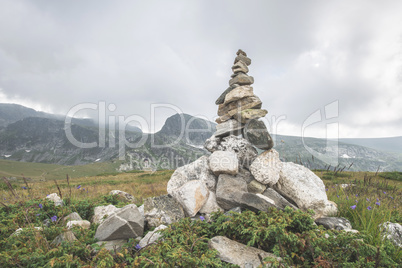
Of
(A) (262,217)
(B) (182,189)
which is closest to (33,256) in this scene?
(B) (182,189)

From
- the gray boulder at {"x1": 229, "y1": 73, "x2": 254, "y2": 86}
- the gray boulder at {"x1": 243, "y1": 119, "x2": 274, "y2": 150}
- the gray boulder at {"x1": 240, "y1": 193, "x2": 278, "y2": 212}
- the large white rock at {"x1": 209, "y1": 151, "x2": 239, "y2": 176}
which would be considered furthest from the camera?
the gray boulder at {"x1": 229, "y1": 73, "x2": 254, "y2": 86}

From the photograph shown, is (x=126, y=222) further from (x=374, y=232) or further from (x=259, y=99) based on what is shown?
(x=259, y=99)

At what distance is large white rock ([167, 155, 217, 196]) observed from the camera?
25.1 ft

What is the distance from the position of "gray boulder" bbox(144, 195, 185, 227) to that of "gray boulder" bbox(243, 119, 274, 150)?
396cm

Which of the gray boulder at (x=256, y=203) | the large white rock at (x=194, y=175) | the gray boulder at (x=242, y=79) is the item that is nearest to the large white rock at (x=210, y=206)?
the large white rock at (x=194, y=175)

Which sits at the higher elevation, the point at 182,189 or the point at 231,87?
the point at 231,87

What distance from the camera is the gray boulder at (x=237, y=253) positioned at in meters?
3.45

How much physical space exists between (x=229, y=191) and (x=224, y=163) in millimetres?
1132

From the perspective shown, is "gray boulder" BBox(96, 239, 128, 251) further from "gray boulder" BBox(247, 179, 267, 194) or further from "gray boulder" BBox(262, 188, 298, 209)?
"gray boulder" BBox(262, 188, 298, 209)

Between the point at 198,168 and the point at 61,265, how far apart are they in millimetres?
5551

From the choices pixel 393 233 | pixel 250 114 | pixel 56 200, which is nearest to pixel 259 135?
pixel 250 114

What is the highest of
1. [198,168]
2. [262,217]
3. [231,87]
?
[231,87]

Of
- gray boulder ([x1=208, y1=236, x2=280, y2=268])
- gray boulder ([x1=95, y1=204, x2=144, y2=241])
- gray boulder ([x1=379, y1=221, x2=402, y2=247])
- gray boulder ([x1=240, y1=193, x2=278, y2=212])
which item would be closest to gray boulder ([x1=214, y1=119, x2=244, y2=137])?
gray boulder ([x1=240, y1=193, x2=278, y2=212])

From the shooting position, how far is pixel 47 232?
171 inches
